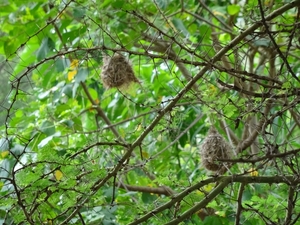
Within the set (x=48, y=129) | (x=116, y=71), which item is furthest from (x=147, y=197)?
(x=116, y=71)

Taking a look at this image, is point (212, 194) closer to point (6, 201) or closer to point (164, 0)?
point (6, 201)

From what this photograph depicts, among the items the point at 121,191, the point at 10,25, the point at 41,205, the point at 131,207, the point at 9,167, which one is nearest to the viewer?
the point at 41,205

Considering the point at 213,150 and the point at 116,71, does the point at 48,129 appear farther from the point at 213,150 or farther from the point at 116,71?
the point at 213,150

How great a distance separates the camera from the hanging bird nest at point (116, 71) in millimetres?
1756

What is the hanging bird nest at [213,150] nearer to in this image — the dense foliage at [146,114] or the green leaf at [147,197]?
the dense foliage at [146,114]

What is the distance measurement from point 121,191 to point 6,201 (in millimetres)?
875

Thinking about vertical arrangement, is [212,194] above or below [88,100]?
below

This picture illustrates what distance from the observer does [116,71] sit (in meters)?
1.76

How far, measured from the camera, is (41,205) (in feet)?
4.14

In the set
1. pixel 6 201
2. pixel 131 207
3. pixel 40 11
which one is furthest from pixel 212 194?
pixel 40 11

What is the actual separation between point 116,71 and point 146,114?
0.16 metres

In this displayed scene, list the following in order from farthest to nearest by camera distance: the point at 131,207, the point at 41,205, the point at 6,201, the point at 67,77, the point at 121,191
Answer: the point at 67,77, the point at 121,191, the point at 131,207, the point at 41,205, the point at 6,201

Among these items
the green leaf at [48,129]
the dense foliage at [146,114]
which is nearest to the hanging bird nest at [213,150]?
the dense foliage at [146,114]

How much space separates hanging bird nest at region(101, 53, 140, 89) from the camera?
5.76 ft
